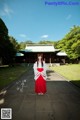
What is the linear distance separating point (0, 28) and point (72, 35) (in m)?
21.8

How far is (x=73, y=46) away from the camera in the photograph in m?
37.8

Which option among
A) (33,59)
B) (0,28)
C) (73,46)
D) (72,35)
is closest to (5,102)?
(0,28)

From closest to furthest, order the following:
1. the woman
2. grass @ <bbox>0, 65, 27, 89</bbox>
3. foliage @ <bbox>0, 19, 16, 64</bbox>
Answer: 1. the woman
2. grass @ <bbox>0, 65, 27, 89</bbox>
3. foliage @ <bbox>0, 19, 16, 64</bbox>

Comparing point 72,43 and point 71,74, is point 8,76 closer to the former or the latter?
point 71,74

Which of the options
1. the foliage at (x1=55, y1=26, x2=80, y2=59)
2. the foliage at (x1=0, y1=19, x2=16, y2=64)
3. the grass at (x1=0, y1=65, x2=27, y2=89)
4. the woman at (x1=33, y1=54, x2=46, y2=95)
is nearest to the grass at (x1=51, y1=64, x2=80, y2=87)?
the woman at (x1=33, y1=54, x2=46, y2=95)

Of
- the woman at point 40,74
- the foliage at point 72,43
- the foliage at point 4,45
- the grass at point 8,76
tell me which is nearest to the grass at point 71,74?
the woman at point 40,74

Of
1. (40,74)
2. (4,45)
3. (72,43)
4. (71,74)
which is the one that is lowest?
(71,74)

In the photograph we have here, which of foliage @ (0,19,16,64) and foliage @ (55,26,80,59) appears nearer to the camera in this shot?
foliage @ (0,19,16,64)

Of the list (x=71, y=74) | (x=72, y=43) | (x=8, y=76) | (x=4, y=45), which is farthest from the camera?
(x=72, y=43)

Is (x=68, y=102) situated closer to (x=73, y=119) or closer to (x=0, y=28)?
(x=73, y=119)

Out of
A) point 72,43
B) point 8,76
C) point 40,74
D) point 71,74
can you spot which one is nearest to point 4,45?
point 8,76

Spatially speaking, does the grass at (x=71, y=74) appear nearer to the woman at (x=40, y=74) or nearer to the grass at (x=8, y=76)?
the woman at (x=40, y=74)

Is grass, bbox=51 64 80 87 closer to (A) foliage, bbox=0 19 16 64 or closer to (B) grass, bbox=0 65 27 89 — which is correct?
(B) grass, bbox=0 65 27 89

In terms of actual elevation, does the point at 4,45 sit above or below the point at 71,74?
above
